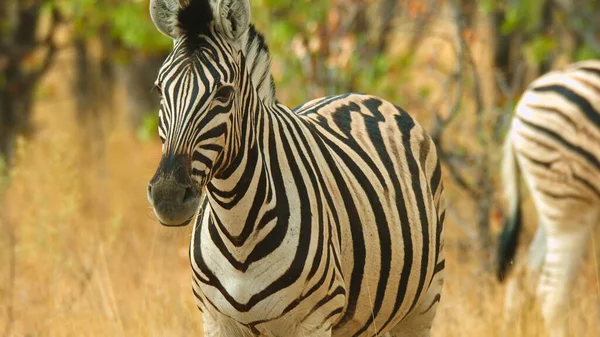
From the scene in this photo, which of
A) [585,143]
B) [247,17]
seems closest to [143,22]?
[585,143]

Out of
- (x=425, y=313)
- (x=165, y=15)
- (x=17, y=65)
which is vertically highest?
(x=165, y=15)

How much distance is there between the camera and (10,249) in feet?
21.1

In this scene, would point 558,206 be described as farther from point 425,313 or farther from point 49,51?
point 49,51

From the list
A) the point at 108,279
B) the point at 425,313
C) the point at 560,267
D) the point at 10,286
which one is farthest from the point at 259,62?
the point at 560,267

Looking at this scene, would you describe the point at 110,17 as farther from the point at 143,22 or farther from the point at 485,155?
the point at 485,155

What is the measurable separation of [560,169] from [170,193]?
4479 millimetres

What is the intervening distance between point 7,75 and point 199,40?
7.87m

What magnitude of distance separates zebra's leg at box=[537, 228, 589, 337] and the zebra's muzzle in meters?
4.28

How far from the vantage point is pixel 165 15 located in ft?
10.5

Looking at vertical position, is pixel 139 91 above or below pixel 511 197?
above

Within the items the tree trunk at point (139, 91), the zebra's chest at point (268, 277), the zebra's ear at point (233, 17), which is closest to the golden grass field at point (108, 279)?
the zebra's chest at point (268, 277)

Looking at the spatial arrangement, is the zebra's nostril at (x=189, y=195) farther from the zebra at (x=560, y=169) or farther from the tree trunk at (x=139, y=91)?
the tree trunk at (x=139, y=91)

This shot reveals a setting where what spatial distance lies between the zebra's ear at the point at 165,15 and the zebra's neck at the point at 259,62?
0.24m

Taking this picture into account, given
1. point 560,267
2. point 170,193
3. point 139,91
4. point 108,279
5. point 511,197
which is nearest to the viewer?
point 170,193
